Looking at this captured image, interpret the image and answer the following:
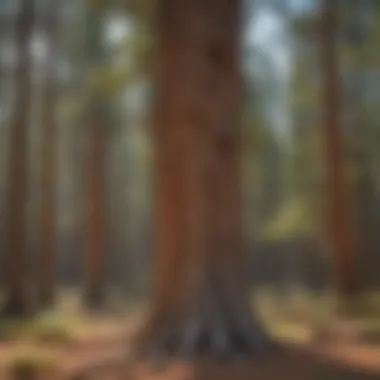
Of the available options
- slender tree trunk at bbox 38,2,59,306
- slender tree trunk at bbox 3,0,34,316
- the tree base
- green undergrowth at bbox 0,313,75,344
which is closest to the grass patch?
green undergrowth at bbox 0,313,75,344

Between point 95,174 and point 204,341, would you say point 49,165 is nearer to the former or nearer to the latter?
point 95,174

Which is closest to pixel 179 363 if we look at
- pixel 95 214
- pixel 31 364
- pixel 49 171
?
pixel 31 364

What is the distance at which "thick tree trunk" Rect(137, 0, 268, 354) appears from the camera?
3.72 m

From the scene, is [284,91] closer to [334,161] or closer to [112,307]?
[334,161]

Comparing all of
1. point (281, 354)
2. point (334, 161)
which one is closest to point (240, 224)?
point (281, 354)

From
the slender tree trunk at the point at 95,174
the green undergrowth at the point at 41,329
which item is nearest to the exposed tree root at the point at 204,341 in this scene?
the green undergrowth at the point at 41,329

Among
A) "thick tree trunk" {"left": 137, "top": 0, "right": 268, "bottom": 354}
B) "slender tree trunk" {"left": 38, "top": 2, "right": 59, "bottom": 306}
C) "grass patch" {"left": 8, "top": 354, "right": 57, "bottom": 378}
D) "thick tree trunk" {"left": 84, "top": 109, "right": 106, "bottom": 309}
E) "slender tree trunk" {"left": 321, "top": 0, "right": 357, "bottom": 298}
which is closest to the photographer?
"grass patch" {"left": 8, "top": 354, "right": 57, "bottom": 378}

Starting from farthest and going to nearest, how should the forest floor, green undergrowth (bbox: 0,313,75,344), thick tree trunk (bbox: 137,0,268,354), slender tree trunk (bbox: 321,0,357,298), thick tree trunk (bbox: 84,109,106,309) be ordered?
slender tree trunk (bbox: 321,0,357,298) < thick tree trunk (bbox: 84,109,106,309) < green undergrowth (bbox: 0,313,75,344) < thick tree trunk (bbox: 137,0,268,354) < the forest floor

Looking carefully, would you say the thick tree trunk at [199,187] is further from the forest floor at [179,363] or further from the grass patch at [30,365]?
the grass patch at [30,365]

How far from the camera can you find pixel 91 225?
5508mm

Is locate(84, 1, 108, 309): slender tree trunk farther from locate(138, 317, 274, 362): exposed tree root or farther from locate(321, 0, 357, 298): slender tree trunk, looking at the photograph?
locate(321, 0, 357, 298): slender tree trunk

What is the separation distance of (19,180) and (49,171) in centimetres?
27

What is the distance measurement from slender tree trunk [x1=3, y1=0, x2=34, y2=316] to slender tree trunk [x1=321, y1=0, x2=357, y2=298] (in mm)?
2059

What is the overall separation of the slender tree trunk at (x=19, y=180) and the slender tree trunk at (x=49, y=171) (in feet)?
0.46
